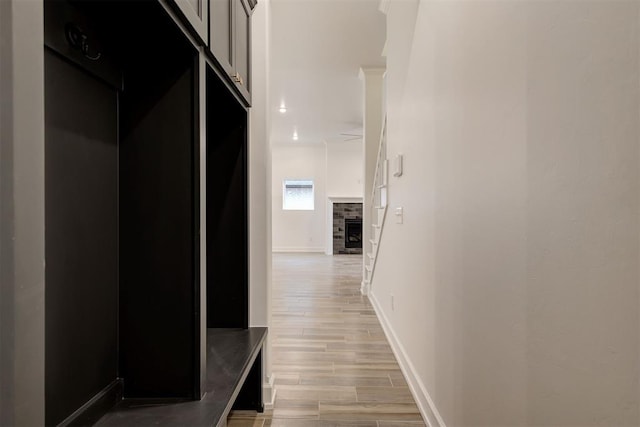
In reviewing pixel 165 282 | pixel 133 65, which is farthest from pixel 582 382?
pixel 133 65

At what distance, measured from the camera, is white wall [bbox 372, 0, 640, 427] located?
714mm

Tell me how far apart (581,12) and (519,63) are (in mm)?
264

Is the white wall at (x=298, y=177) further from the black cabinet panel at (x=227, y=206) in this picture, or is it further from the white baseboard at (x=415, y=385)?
the black cabinet panel at (x=227, y=206)

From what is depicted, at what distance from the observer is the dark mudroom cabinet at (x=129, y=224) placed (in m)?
1.04

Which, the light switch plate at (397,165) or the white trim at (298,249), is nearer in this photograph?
the light switch plate at (397,165)

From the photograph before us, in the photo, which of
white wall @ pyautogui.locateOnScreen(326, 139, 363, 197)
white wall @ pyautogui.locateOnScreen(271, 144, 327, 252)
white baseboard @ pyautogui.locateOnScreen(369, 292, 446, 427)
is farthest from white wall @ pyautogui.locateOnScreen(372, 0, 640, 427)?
white wall @ pyautogui.locateOnScreen(271, 144, 327, 252)

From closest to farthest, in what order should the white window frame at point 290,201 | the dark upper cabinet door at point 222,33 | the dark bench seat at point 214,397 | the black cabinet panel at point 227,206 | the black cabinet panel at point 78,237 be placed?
1. the black cabinet panel at point 78,237
2. the dark bench seat at point 214,397
3. the dark upper cabinet door at point 222,33
4. the black cabinet panel at point 227,206
5. the white window frame at point 290,201

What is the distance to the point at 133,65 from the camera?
1.22 metres

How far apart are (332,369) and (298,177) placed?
318 inches

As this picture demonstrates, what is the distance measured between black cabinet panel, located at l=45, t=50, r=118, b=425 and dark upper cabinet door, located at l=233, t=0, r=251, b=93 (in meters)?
0.69

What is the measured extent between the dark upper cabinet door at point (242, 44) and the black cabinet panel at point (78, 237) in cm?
69

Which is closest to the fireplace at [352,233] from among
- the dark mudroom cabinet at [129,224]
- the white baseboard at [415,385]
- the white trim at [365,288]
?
the white trim at [365,288]

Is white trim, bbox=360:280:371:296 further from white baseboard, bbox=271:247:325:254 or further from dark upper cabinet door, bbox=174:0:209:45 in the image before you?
white baseboard, bbox=271:247:325:254

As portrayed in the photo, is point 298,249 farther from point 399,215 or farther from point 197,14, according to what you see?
point 197,14
